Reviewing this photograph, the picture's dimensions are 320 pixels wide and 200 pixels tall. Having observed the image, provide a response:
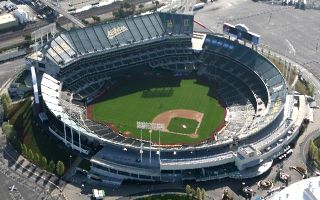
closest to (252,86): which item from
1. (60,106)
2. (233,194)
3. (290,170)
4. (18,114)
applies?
(290,170)

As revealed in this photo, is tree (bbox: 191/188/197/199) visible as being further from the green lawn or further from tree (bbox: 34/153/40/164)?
tree (bbox: 34/153/40/164)

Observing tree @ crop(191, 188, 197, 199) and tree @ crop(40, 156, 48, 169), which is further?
tree @ crop(40, 156, 48, 169)

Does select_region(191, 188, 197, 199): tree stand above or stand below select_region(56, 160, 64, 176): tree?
below

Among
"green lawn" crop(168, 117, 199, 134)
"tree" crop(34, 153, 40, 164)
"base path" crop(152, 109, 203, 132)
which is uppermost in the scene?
"tree" crop(34, 153, 40, 164)

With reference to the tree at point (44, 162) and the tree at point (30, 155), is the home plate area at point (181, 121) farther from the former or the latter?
the tree at point (30, 155)

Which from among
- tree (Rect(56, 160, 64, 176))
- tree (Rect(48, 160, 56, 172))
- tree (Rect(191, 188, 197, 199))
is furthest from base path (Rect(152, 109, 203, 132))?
tree (Rect(48, 160, 56, 172))

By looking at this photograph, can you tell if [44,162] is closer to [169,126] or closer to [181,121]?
[169,126]

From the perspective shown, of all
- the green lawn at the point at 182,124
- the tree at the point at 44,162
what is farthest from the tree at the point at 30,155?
the green lawn at the point at 182,124

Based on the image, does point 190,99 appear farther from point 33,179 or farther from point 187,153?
point 33,179

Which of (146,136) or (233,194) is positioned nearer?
(233,194)
